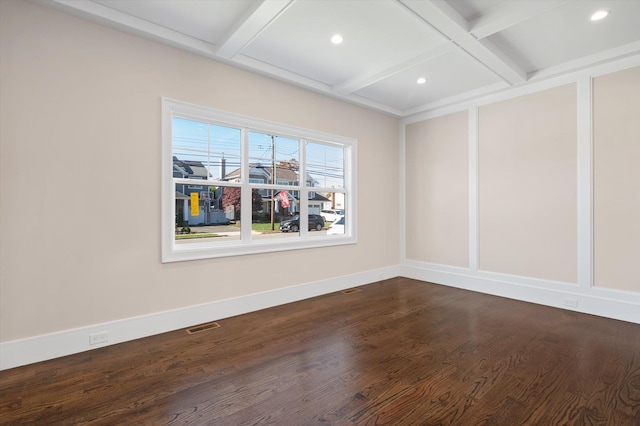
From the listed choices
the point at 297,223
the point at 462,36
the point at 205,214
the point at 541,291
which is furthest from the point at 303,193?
the point at 541,291

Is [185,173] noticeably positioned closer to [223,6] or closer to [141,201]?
[141,201]

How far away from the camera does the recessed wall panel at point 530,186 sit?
386cm

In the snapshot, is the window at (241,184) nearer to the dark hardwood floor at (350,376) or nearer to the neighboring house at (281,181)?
the neighboring house at (281,181)

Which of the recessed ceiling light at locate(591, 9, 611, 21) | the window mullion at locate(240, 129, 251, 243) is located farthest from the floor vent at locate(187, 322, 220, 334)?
the recessed ceiling light at locate(591, 9, 611, 21)

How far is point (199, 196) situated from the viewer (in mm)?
3494

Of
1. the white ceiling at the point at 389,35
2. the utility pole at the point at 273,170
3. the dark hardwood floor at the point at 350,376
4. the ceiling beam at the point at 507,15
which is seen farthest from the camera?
the utility pole at the point at 273,170

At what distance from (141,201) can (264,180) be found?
4.91 ft

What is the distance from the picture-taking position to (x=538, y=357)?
2.58 meters

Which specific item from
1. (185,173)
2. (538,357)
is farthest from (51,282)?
(538,357)

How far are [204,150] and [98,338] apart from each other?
6.89ft

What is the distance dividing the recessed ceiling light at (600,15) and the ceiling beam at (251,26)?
108 inches

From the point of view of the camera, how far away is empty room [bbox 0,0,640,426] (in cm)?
219

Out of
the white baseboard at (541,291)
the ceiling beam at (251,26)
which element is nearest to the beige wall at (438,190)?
the white baseboard at (541,291)

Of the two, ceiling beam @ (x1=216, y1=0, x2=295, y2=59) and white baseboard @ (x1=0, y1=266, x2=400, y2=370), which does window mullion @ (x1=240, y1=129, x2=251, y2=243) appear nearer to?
white baseboard @ (x1=0, y1=266, x2=400, y2=370)
